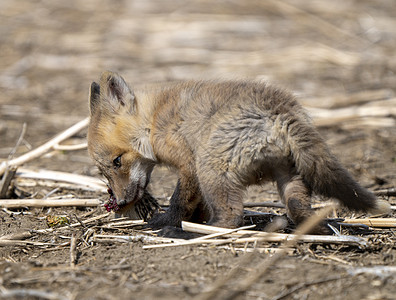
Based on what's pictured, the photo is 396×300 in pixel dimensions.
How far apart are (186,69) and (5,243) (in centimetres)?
772

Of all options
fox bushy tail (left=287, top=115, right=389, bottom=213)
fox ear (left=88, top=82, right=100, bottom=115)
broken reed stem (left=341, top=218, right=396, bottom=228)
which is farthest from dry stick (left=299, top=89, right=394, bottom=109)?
fox bushy tail (left=287, top=115, right=389, bottom=213)

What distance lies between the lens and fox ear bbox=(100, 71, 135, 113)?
229 inches

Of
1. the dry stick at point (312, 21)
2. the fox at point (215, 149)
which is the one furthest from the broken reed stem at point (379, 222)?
the dry stick at point (312, 21)

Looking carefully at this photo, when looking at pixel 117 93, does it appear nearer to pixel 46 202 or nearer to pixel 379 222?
pixel 46 202

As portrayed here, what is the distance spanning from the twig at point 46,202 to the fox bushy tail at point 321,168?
255cm

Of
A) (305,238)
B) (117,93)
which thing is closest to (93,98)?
(117,93)

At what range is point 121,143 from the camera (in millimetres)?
5727

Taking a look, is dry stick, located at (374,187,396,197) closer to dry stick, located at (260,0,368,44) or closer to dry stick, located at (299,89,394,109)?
dry stick, located at (299,89,394,109)

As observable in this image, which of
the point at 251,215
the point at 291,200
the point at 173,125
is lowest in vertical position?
the point at 251,215

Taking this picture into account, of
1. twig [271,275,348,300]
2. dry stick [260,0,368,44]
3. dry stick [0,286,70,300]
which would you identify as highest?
dry stick [260,0,368,44]

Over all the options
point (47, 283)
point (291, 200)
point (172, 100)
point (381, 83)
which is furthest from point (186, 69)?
point (47, 283)

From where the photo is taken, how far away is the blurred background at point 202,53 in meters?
9.52

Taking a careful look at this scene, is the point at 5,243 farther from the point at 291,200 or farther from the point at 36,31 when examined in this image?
the point at 36,31

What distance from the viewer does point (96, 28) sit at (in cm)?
1525
